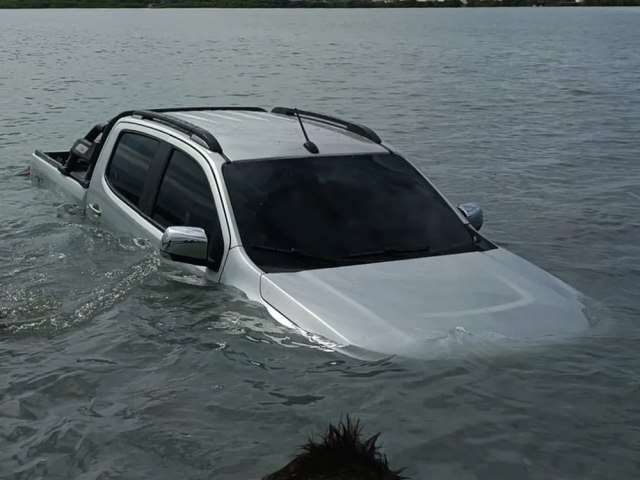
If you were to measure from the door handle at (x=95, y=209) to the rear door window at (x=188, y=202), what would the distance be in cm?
116

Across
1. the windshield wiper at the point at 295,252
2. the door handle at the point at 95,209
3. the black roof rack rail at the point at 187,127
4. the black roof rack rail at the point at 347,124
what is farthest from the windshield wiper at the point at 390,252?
the door handle at the point at 95,209

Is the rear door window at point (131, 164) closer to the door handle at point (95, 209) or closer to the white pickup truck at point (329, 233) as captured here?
the white pickup truck at point (329, 233)

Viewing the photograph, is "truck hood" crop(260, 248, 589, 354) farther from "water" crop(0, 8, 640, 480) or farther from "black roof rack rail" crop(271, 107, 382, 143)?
"black roof rack rail" crop(271, 107, 382, 143)

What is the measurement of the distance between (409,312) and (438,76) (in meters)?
28.6

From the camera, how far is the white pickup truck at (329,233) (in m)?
5.50

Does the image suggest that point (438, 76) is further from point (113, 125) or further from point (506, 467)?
point (506, 467)

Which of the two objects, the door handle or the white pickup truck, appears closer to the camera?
the white pickup truck

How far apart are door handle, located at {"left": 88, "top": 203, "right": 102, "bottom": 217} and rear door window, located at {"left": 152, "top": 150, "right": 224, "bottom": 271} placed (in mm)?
1165

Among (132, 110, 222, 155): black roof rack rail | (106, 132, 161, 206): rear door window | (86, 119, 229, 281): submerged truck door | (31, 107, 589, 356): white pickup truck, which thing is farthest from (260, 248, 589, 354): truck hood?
(106, 132, 161, 206): rear door window

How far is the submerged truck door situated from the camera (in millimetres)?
6590

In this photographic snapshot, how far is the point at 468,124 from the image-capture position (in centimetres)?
2105

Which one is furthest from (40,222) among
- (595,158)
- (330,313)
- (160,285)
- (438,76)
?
(438,76)

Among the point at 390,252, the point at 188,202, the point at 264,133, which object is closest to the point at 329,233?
the point at 390,252

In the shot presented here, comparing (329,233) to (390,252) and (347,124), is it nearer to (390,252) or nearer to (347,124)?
(390,252)
